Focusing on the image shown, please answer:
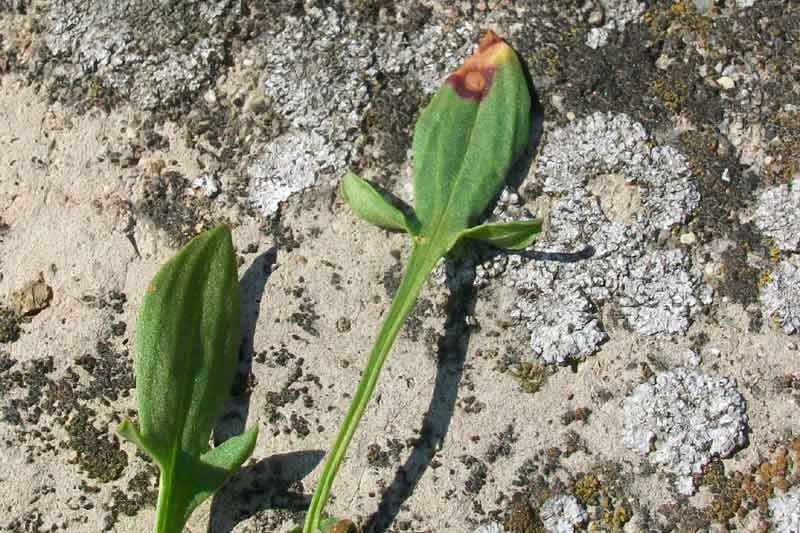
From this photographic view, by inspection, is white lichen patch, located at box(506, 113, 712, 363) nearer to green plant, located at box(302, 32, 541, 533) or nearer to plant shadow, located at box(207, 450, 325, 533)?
green plant, located at box(302, 32, 541, 533)

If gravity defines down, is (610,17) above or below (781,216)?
above

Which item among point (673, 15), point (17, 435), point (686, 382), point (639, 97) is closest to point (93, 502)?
point (17, 435)

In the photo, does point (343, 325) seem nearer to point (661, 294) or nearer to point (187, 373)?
point (187, 373)

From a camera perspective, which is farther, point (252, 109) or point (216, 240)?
→ point (252, 109)

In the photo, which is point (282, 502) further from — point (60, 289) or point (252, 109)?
point (252, 109)

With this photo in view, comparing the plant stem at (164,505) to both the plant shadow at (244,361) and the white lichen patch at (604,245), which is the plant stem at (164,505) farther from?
the white lichen patch at (604,245)

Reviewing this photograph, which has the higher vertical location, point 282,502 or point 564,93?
point 564,93

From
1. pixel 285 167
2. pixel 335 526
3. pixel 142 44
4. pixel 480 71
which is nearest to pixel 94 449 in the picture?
pixel 335 526
